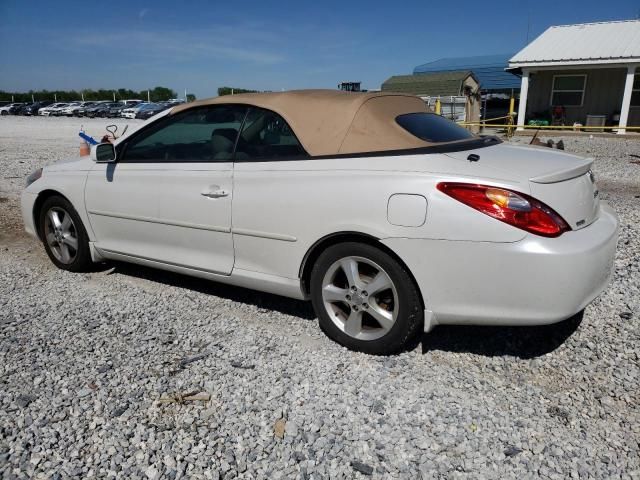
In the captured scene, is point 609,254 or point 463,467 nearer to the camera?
point 463,467

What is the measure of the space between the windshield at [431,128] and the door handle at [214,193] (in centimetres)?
124

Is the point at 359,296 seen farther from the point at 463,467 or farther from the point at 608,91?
the point at 608,91

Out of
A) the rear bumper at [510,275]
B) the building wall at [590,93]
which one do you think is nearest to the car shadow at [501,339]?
the rear bumper at [510,275]

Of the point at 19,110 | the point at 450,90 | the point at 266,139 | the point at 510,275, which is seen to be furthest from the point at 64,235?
the point at 19,110

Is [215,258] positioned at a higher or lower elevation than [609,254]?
lower

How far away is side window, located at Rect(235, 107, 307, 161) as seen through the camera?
3359 millimetres

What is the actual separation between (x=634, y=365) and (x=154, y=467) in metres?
2.67

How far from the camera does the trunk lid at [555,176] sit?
2682 mm

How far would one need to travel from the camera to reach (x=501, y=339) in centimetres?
337

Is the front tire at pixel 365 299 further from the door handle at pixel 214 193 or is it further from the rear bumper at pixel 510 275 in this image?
the door handle at pixel 214 193

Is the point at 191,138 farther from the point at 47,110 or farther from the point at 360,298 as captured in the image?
the point at 47,110

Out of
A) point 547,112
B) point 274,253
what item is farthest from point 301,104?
point 547,112

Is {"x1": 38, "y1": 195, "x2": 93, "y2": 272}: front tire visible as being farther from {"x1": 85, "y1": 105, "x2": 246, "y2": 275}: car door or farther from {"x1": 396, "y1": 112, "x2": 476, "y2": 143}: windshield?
{"x1": 396, "y1": 112, "x2": 476, "y2": 143}: windshield

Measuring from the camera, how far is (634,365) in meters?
2.99
